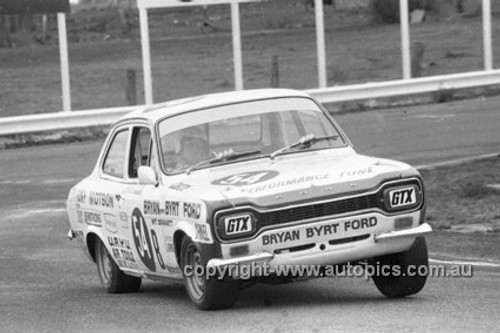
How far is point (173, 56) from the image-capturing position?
37.1 m

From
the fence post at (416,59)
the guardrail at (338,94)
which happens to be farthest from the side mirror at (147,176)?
the fence post at (416,59)

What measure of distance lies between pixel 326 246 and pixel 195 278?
1004 millimetres

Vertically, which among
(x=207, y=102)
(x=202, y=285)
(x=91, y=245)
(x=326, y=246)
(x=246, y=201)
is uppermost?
(x=207, y=102)

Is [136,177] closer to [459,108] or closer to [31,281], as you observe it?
[31,281]

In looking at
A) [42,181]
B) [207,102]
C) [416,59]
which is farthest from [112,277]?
[416,59]

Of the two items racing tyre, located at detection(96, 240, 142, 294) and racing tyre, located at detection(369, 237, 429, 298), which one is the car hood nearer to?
racing tyre, located at detection(369, 237, 429, 298)

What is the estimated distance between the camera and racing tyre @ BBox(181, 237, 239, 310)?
9.34 meters

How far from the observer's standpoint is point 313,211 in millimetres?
9227

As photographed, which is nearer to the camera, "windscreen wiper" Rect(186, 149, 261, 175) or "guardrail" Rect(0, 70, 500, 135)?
"windscreen wiper" Rect(186, 149, 261, 175)

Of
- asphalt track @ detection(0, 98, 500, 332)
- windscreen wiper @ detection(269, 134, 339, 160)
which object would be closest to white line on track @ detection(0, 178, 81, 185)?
asphalt track @ detection(0, 98, 500, 332)

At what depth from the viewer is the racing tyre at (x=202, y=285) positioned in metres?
9.34

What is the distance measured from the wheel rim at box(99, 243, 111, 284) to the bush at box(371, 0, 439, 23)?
24563 millimetres

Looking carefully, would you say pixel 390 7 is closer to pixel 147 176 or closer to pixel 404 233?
pixel 147 176

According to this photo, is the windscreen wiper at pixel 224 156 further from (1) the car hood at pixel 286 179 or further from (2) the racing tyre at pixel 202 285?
(2) the racing tyre at pixel 202 285
